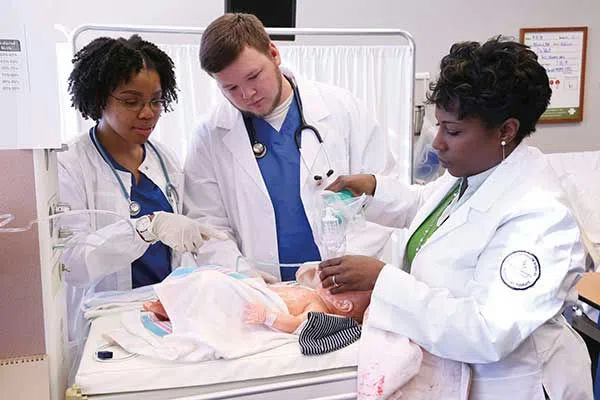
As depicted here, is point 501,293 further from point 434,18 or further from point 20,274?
point 434,18

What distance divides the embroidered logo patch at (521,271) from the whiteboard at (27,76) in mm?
811

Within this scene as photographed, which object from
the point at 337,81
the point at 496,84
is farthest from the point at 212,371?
the point at 337,81

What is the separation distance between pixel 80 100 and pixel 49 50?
63 cm

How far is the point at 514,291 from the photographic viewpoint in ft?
3.33

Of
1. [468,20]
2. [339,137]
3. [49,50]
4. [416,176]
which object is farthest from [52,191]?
[468,20]

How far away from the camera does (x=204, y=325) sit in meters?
1.09

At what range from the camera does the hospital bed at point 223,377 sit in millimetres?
984

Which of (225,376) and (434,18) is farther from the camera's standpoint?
(434,18)

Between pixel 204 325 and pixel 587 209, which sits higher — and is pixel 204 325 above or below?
above

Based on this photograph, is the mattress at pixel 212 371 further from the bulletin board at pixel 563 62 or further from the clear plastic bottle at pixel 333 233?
the bulletin board at pixel 563 62

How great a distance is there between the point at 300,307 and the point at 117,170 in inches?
25.5

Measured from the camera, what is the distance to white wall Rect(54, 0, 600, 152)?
3160mm

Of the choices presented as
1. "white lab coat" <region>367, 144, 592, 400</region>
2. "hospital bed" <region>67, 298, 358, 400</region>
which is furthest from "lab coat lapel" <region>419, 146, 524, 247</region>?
"hospital bed" <region>67, 298, 358, 400</region>

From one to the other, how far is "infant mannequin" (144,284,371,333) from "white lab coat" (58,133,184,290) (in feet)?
0.69
